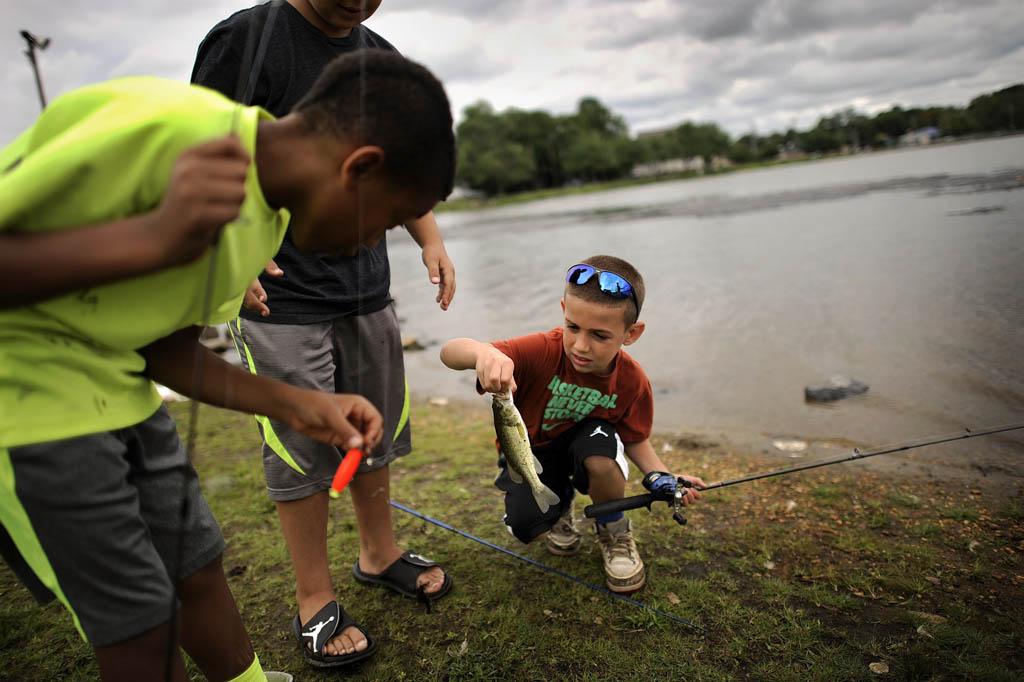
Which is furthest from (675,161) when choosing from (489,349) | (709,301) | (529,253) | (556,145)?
(489,349)

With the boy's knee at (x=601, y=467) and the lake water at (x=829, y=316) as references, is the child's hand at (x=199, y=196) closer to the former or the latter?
the boy's knee at (x=601, y=467)

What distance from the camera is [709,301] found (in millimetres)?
10102

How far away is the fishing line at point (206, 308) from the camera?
1457mm

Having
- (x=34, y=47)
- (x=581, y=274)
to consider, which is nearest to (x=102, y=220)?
(x=34, y=47)

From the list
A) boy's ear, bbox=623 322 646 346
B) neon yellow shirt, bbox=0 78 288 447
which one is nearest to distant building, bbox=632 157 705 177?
boy's ear, bbox=623 322 646 346

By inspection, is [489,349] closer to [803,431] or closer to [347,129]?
[347,129]

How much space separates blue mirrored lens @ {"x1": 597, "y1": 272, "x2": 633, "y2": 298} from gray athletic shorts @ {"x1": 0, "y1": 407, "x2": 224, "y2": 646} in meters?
2.04

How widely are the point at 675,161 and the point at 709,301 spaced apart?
11928 centimetres

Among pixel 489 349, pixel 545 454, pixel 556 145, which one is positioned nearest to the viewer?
pixel 489 349

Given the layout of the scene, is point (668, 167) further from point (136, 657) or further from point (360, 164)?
point (136, 657)

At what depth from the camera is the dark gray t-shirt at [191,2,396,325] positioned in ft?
7.81

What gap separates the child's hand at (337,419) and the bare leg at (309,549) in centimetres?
105

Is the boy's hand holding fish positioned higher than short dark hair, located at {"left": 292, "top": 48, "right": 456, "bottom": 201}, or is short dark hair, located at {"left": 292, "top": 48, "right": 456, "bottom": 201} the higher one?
short dark hair, located at {"left": 292, "top": 48, "right": 456, "bottom": 201}

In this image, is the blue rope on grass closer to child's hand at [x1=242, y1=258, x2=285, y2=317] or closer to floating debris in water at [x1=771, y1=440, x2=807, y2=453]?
child's hand at [x1=242, y1=258, x2=285, y2=317]
